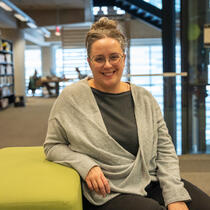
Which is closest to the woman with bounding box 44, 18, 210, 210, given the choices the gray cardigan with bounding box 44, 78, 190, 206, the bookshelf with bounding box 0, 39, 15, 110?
the gray cardigan with bounding box 44, 78, 190, 206

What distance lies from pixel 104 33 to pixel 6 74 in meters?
9.81

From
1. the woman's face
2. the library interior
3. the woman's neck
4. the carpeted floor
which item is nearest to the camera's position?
the woman's face

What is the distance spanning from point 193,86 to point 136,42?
1084 centimetres

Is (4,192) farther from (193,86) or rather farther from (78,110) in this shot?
(193,86)

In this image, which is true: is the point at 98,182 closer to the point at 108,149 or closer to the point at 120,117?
the point at 108,149

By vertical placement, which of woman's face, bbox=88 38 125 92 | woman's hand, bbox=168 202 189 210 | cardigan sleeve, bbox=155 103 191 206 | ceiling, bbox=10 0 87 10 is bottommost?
woman's hand, bbox=168 202 189 210

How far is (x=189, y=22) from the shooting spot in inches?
157

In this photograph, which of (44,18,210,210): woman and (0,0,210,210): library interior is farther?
(0,0,210,210): library interior

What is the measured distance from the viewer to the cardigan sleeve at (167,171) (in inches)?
54.2

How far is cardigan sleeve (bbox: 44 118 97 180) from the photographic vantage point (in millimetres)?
1346

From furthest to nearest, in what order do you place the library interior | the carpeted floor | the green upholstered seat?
the carpeted floor
the library interior
the green upholstered seat

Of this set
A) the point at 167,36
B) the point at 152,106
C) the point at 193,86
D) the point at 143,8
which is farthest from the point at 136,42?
the point at 152,106

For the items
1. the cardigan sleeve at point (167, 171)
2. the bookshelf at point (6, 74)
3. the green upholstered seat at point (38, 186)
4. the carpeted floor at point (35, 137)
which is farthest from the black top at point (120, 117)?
the bookshelf at point (6, 74)

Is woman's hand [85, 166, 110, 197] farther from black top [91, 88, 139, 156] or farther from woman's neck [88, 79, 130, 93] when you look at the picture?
woman's neck [88, 79, 130, 93]
